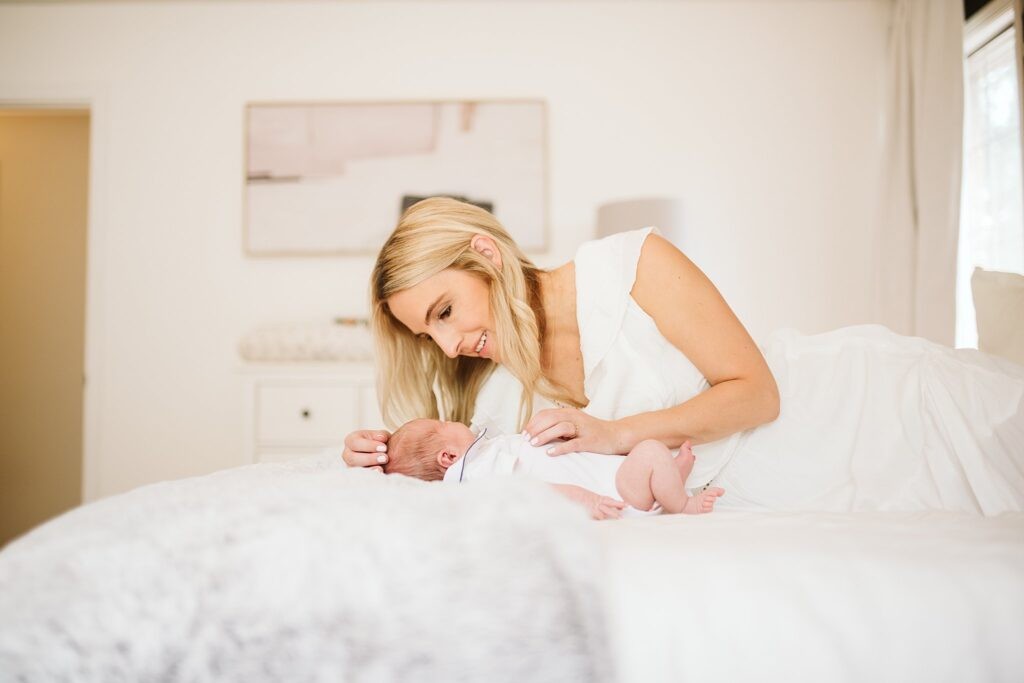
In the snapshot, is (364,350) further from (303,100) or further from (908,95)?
(908,95)

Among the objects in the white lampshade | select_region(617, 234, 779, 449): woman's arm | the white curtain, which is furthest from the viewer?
the white lampshade

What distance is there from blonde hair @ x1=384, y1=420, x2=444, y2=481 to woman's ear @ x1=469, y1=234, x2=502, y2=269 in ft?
1.31

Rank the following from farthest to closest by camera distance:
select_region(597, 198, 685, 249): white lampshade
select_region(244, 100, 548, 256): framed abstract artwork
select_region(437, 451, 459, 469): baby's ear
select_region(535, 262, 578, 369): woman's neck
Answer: select_region(244, 100, 548, 256): framed abstract artwork → select_region(597, 198, 685, 249): white lampshade → select_region(535, 262, 578, 369): woman's neck → select_region(437, 451, 459, 469): baby's ear

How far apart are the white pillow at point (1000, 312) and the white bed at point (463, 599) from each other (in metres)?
0.90

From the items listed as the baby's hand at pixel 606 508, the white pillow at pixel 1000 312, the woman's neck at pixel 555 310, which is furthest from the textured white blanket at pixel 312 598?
the white pillow at pixel 1000 312

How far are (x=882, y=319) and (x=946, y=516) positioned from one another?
2.54 m

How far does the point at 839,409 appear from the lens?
4.38 feet

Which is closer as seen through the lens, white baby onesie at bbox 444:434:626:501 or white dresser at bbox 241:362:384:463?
white baby onesie at bbox 444:434:626:501

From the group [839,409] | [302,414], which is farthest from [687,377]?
[302,414]

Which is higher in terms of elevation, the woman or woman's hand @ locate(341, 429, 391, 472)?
the woman

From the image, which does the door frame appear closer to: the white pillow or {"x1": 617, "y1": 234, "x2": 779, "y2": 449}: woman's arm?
{"x1": 617, "y1": 234, "x2": 779, "y2": 449}: woman's arm

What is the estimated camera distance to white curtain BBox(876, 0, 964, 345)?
9.11 ft

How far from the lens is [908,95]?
3.06 meters

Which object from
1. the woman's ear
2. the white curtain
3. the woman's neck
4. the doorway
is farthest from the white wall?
the woman's ear
